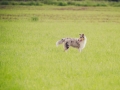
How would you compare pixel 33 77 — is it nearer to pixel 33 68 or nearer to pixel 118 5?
pixel 33 68

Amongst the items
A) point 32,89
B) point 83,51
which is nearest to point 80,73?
point 32,89

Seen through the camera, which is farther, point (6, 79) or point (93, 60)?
point (93, 60)

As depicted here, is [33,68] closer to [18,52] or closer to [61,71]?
[61,71]

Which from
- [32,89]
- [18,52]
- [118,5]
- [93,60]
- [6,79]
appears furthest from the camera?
[118,5]

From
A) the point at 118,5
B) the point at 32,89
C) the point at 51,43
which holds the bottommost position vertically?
the point at 118,5

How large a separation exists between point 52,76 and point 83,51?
498cm

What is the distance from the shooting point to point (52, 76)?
9570 mm

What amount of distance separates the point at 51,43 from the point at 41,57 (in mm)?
4262

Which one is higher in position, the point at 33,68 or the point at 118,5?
the point at 33,68

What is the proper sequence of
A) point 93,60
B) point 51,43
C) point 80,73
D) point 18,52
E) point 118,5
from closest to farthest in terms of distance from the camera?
point 80,73
point 93,60
point 18,52
point 51,43
point 118,5

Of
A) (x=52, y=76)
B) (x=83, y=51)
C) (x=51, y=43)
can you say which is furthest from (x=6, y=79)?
(x=51, y=43)

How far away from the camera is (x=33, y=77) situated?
9453mm

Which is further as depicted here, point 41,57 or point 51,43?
point 51,43

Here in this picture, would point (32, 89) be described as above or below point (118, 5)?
above
